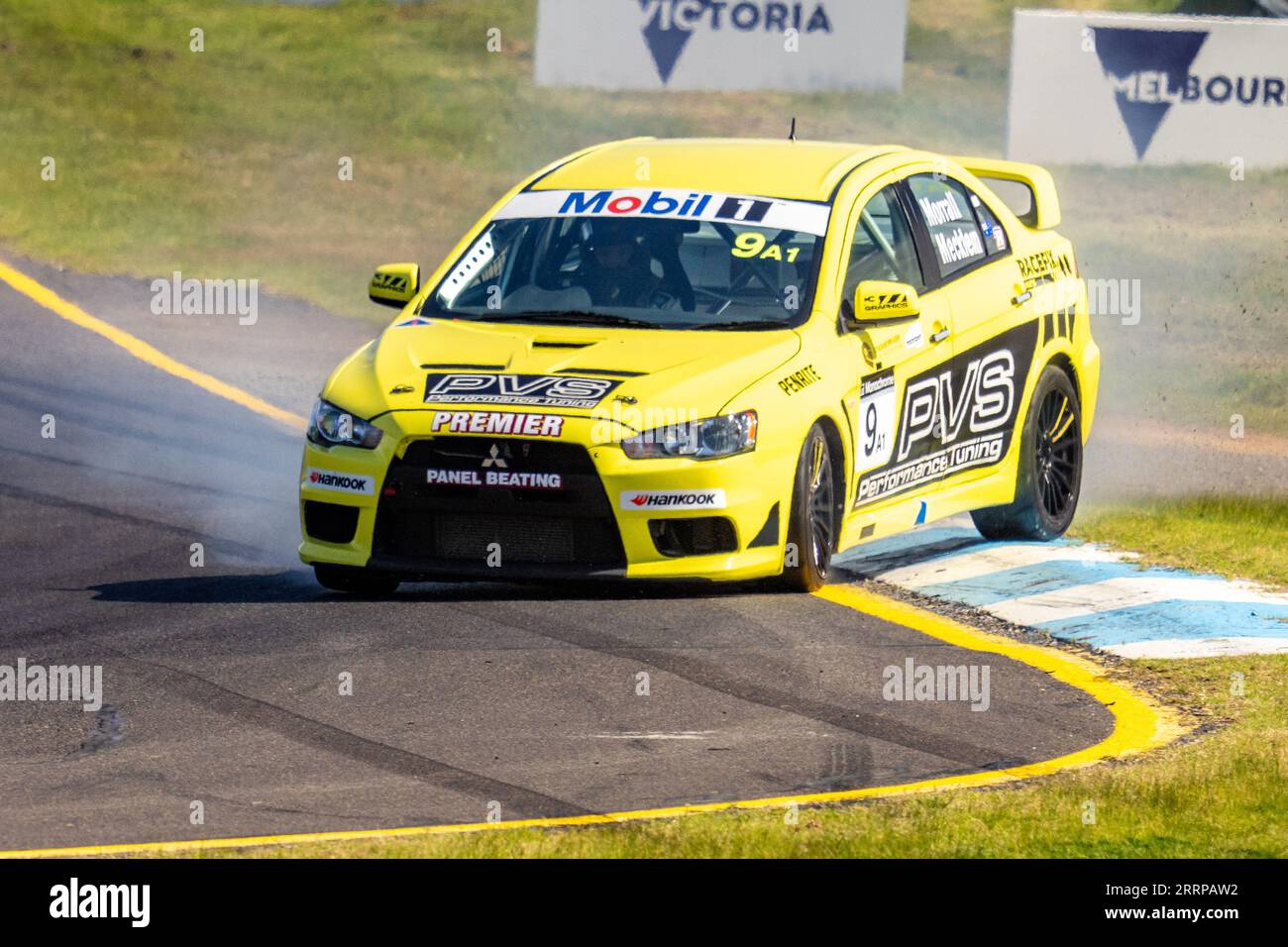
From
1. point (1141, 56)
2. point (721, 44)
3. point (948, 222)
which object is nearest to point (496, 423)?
point (948, 222)

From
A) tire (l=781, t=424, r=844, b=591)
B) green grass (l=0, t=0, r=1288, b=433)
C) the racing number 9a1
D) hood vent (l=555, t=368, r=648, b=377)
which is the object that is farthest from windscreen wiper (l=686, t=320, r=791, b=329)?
green grass (l=0, t=0, r=1288, b=433)

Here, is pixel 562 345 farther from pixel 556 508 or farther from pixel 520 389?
pixel 556 508

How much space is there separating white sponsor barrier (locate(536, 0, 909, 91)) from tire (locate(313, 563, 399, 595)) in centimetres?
1112

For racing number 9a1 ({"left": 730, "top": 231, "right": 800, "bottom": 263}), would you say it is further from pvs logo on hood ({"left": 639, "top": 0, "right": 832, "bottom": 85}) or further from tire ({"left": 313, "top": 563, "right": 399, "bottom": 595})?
pvs logo on hood ({"left": 639, "top": 0, "right": 832, "bottom": 85})

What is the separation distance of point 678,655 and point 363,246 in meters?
12.4

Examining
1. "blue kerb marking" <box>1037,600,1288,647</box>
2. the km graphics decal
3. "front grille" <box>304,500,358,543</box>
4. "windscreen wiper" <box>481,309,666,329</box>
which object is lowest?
"blue kerb marking" <box>1037,600,1288,647</box>

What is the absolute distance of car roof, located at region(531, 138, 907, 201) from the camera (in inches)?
430

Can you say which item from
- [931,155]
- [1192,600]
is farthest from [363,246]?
[1192,600]

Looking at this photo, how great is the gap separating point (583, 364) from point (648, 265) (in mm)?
887

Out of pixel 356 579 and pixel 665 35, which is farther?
pixel 665 35

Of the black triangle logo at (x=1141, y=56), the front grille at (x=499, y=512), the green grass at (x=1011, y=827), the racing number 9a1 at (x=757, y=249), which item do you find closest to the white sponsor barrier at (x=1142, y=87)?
the black triangle logo at (x=1141, y=56)

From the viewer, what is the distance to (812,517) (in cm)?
1003

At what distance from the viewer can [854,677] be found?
909 cm

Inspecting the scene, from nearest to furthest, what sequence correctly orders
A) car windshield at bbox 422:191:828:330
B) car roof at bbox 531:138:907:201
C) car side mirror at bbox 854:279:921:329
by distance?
car side mirror at bbox 854:279:921:329
car windshield at bbox 422:191:828:330
car roof at bbox 531:138:907:201
